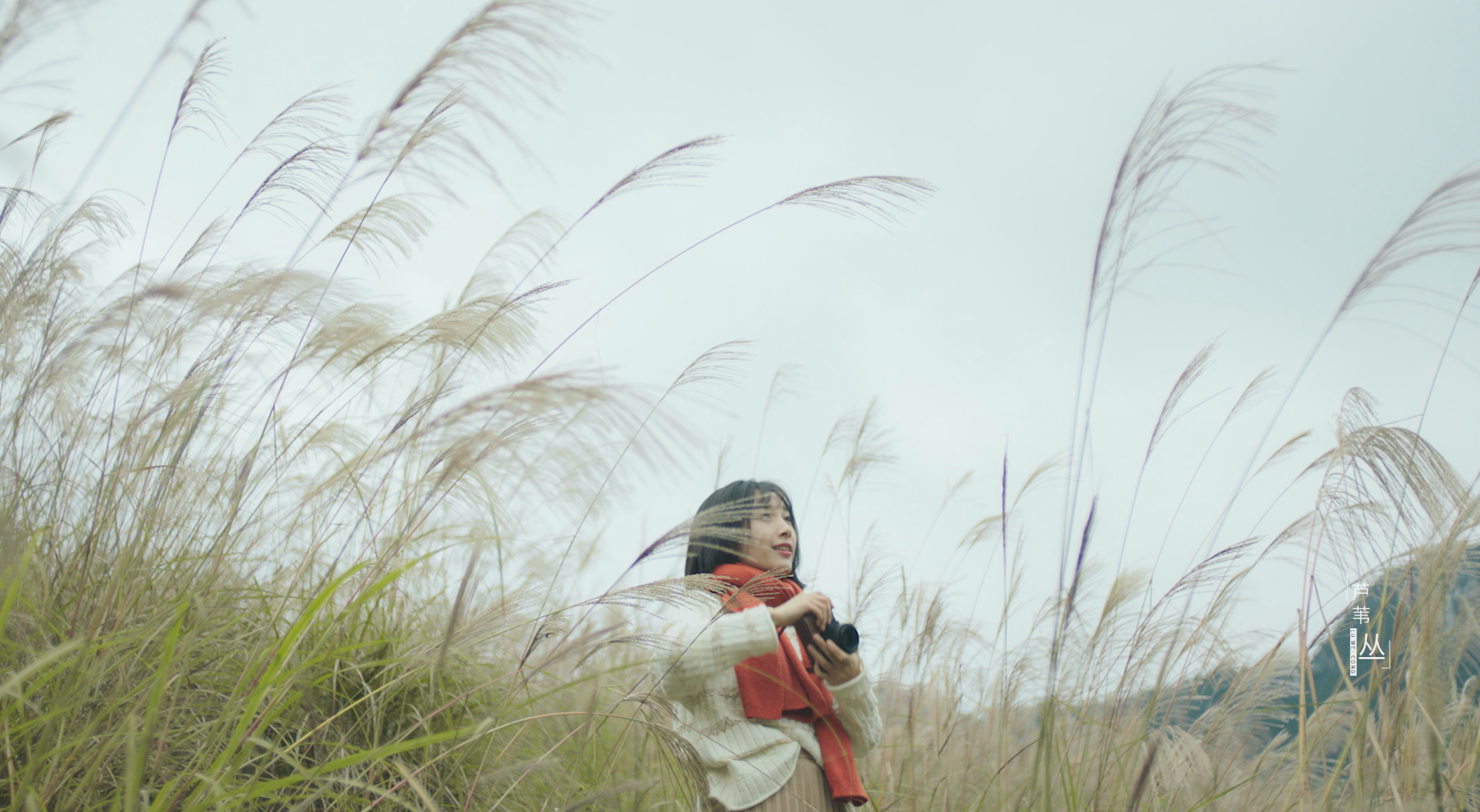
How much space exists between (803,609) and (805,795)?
39cm

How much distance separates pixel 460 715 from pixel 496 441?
34.9 inches

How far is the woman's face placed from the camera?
2029 mm

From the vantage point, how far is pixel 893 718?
2906 mm

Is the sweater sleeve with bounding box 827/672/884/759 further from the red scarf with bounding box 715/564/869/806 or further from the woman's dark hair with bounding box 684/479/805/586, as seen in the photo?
the woman's dark hair with bounding box 684/479/805/586

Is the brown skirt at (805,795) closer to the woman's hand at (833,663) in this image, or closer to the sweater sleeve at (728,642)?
the woman's hand at (833,663)

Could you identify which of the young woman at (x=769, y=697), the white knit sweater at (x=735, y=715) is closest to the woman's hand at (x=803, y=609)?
the young woman at (x=769, y=697)

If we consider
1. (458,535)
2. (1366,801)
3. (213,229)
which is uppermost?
(213,229)

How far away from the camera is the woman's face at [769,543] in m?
2.03

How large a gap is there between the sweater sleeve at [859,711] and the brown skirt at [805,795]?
12cm

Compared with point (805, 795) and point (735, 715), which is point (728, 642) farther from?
point (805, 795)

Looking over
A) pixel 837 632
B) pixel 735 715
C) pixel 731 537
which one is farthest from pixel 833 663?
pixel 731 537

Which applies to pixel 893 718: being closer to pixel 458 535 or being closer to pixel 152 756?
pixel 458 535

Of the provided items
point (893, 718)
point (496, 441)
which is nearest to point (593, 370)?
point (496, 441)

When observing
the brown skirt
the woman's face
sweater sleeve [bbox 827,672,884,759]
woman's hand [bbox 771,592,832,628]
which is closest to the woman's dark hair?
the woman's face
